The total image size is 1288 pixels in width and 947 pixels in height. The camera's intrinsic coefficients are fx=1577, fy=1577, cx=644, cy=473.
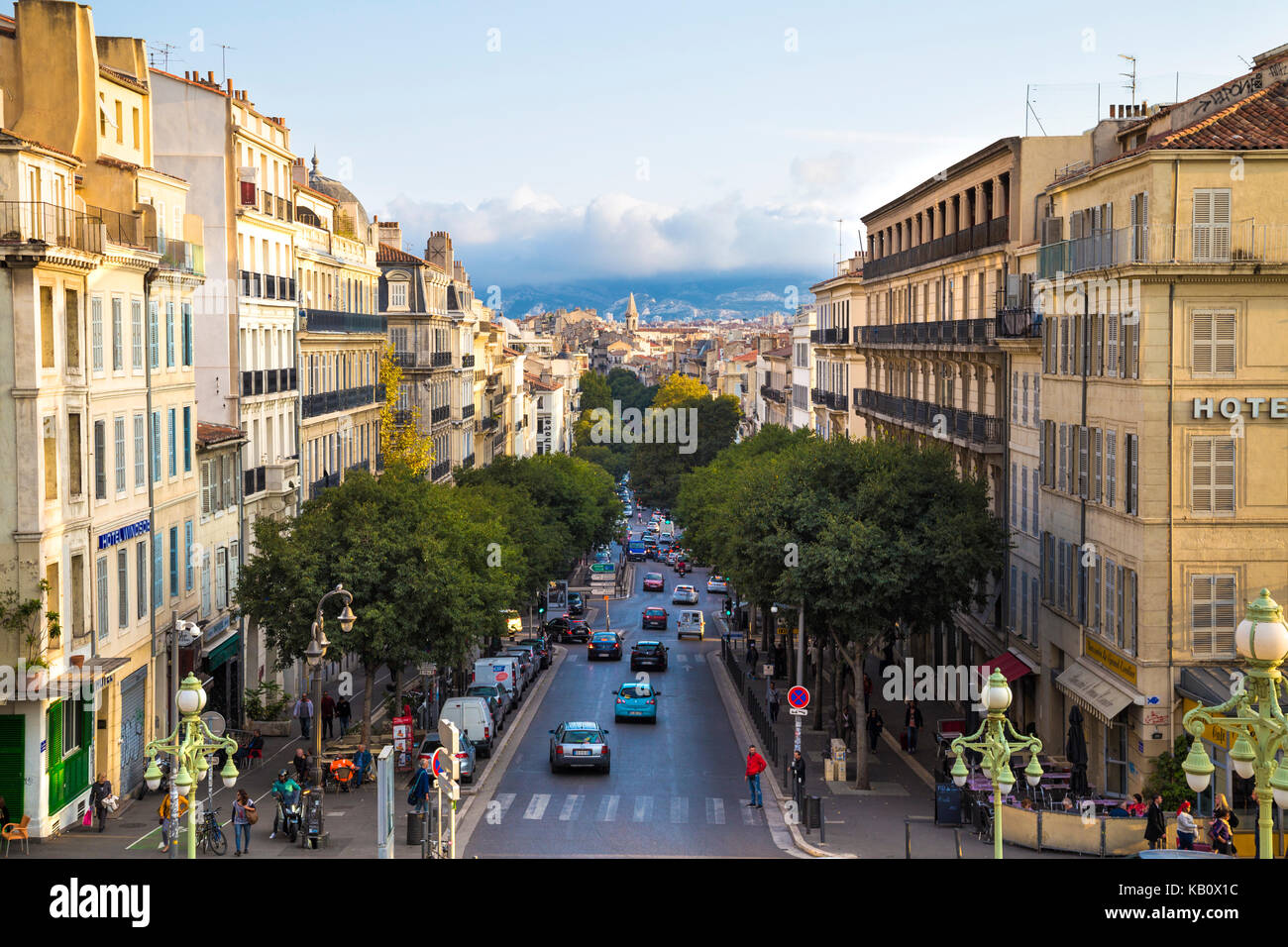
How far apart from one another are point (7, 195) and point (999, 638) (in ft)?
103

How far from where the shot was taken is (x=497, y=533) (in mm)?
50656

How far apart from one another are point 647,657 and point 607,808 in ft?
93.1

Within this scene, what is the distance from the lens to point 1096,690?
36.2 meters

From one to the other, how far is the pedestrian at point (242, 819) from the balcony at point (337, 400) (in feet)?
94.2

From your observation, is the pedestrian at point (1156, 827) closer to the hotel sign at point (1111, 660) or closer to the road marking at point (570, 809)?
the hotel sign at point (1111, 660)

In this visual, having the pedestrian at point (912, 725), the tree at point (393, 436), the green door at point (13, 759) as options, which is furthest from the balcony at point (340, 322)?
the green door at point (13, 759)

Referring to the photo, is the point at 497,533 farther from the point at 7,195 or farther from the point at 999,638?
the point at 7,195

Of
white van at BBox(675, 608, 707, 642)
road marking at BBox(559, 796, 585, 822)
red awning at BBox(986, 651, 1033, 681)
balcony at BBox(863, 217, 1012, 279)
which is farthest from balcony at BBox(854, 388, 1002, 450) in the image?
road marking at BBox(559, 796, 585, 822)

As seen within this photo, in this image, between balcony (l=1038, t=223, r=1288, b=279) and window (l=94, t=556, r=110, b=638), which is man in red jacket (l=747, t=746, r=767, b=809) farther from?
window (l=94, t=556, r=110, b=638)

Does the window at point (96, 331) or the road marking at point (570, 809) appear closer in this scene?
the window at point (96, 331)

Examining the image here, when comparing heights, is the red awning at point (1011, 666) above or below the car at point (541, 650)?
above

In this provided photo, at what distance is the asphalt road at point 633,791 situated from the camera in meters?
33.5

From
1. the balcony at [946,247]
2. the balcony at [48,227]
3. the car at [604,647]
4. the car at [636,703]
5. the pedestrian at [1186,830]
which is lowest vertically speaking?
the car at [604,647]

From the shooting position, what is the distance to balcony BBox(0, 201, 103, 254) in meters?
31.2
